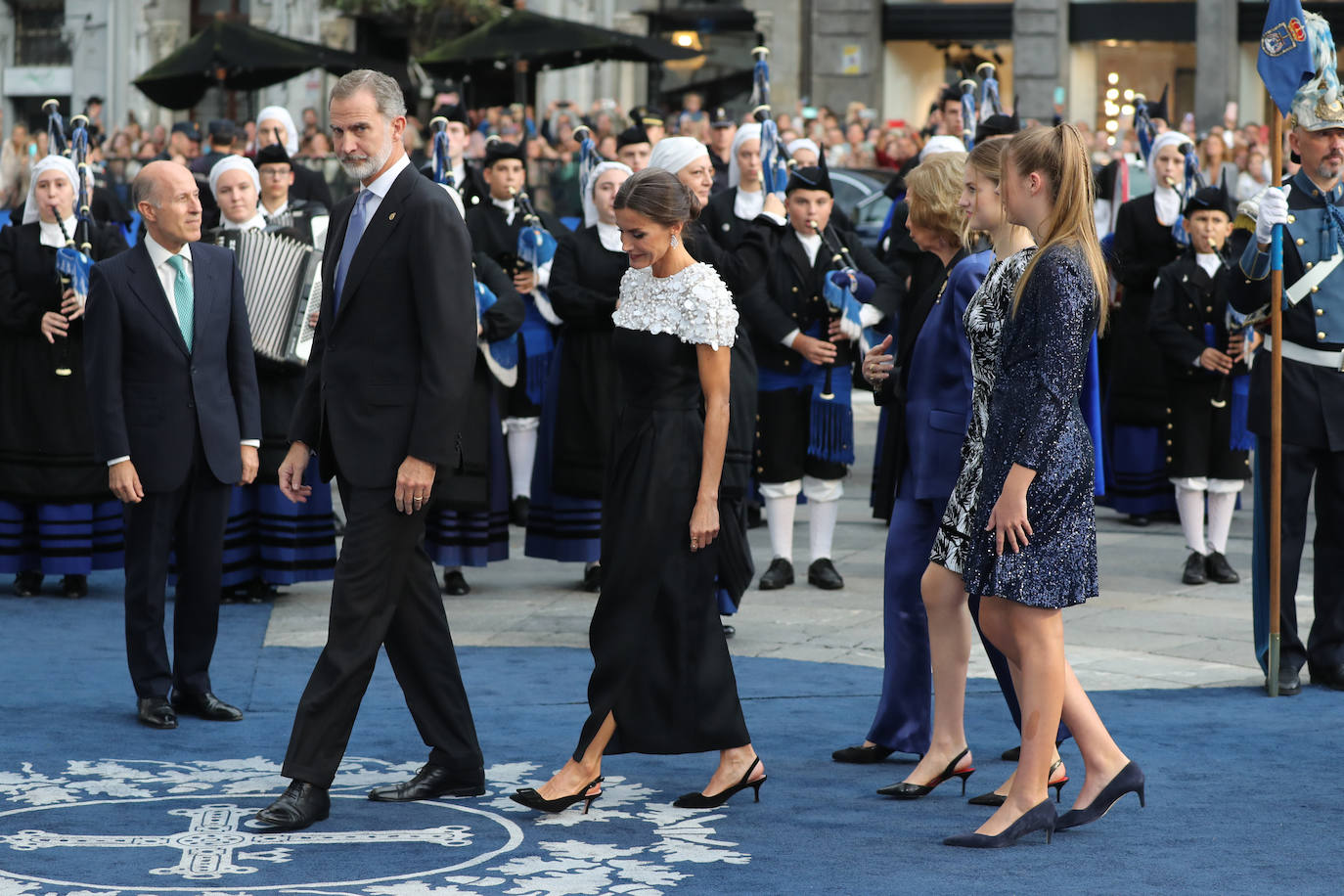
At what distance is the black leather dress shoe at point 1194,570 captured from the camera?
9.41 meters

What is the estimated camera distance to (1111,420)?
1085 cm

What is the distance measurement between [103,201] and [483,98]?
18553mm

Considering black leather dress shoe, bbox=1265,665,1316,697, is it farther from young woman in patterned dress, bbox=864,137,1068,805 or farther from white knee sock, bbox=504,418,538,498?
white knee sock, bbox=504,418,538,498

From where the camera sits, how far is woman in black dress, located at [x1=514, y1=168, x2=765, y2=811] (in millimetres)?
5398

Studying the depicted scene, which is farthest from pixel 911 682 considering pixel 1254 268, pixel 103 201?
pixel 103 201

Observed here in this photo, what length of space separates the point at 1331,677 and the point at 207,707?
3.94 metres

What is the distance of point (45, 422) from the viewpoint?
924cm

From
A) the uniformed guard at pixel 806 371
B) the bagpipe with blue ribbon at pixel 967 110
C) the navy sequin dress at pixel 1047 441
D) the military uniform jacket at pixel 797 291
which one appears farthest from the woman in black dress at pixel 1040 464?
the bagpipe with blue ribbon at pixel 967 110

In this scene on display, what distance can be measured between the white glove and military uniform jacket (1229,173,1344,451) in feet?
0.47

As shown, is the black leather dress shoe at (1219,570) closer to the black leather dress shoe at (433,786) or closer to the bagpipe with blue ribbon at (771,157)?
the bagpipe with blue ribbon at (771,157)

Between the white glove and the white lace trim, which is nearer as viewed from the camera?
the white lace trim

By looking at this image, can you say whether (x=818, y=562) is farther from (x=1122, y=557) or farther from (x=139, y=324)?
(x=139, y=324)

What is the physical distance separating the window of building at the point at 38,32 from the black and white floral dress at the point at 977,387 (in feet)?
106

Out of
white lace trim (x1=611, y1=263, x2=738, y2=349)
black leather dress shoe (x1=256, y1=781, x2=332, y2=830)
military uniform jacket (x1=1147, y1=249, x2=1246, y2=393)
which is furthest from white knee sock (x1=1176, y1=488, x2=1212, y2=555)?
black leather dress shoe (x1=256, y1=781, x2=332, y2=830)
